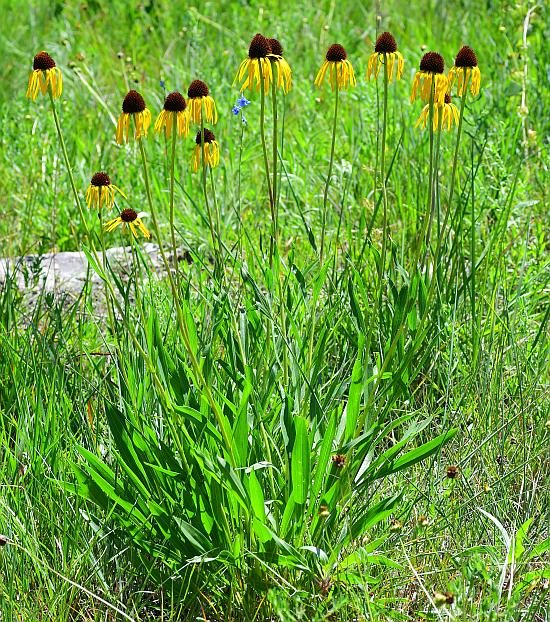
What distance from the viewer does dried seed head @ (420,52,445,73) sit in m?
1.74

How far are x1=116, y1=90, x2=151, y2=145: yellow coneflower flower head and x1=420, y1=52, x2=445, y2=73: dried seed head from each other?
1.82ft

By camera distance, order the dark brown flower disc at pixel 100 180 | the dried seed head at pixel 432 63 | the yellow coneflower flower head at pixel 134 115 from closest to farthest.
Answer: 1. the yellow coneflower flower head at pixel 134 115
2. the dried seed head at pixel 432 63
3. the dark brown flower disc at pixel 100 180

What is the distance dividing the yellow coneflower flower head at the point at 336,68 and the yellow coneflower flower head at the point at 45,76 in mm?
538

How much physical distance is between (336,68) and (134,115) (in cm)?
47

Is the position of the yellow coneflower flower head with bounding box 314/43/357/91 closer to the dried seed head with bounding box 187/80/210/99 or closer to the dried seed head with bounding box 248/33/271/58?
the dried seed head with bounding box 248/33/271/58

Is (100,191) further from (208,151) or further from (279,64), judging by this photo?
(279,64)

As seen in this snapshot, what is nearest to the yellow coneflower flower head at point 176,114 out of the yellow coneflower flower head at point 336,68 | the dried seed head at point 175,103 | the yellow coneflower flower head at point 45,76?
the dried seed head at point 175,103

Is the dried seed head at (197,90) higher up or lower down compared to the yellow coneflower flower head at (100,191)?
higher up

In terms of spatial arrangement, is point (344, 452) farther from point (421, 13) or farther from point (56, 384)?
point (421, 13)

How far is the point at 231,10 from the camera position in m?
5.83

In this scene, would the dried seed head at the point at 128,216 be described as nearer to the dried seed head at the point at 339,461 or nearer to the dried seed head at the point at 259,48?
the dried seed head at the point at 259,48

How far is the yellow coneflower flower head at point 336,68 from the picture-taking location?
1.87 meters

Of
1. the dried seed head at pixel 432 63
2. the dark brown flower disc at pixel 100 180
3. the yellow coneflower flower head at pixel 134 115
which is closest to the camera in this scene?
the yellow coneflower flower head at pixel 134 115

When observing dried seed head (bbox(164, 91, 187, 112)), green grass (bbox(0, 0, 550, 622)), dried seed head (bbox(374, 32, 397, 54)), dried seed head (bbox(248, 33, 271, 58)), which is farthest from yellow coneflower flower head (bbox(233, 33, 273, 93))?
green grass (bbox(0, 0, 550, 622))
